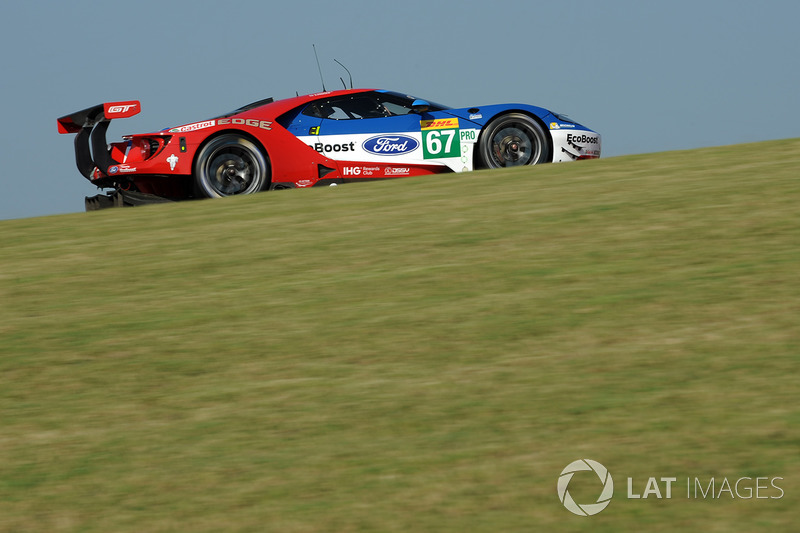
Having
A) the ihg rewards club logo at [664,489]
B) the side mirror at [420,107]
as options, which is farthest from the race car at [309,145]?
the ihg rewards club logo at [664,489]

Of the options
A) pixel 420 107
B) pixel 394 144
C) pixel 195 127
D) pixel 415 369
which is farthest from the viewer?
pixel 420 107

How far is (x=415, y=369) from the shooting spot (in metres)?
Answer: 4.71

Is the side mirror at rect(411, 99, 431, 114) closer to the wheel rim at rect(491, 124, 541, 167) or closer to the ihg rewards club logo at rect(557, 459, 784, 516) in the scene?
the wheel rim at rect(491, 124, 541, 167)

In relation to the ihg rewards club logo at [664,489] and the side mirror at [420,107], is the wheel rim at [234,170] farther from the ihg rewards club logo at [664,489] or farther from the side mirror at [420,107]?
the ihg rewards club logo at [664,489]

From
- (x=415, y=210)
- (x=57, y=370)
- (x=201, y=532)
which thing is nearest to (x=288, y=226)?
(x=415, y=210)

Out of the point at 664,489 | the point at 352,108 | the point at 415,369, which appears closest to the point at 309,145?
the point at 352,108

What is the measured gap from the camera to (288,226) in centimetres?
811

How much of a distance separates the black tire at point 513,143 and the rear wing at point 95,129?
13.1 ft

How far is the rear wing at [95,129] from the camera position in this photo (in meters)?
10.8

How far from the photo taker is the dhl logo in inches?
434

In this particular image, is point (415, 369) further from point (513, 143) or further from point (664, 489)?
point (513, 143)

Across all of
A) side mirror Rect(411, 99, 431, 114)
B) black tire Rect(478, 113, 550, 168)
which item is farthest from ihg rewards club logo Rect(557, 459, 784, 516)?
side mirror Rect(411, 99, 431, 114)

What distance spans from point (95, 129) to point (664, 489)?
890cm

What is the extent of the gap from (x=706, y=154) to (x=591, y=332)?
5.87 metres
